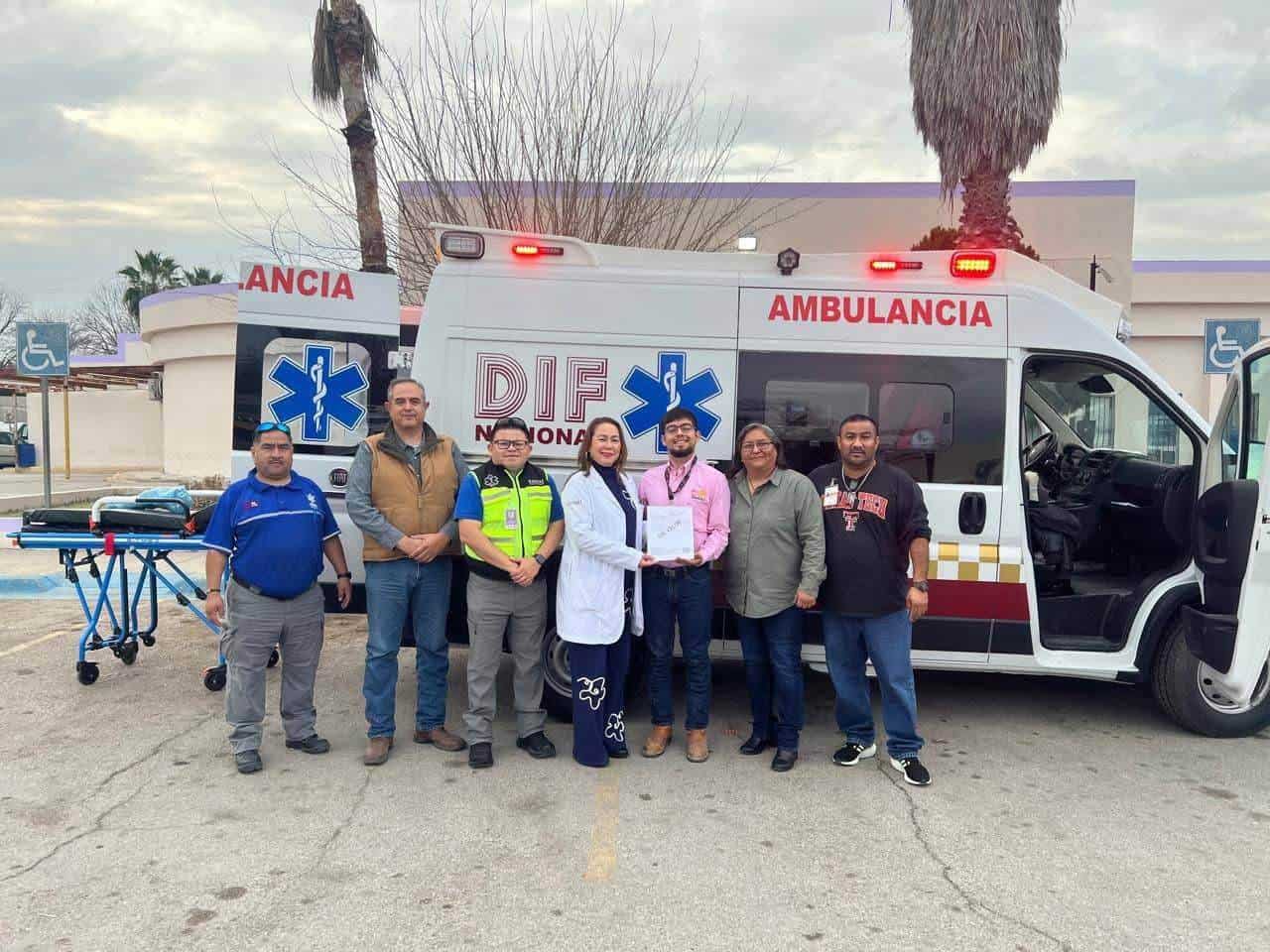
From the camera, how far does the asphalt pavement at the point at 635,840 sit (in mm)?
3031

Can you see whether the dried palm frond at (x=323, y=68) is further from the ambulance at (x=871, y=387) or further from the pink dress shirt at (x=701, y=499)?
the pink dress shirt at (x=701, y=499)

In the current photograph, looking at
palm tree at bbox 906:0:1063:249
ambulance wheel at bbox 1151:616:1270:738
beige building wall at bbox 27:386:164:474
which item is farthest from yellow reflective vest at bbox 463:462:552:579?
beige building wall at bbox 27:386:164:474

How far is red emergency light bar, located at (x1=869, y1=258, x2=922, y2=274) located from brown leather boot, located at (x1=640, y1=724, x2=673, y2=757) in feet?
8.65

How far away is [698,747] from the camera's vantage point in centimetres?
455

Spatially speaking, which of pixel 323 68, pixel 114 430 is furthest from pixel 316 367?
pixel 114 430

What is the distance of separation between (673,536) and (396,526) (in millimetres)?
1348

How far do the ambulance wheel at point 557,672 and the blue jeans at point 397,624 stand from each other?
23.7 inches

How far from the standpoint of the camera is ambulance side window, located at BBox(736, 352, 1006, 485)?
4785mm

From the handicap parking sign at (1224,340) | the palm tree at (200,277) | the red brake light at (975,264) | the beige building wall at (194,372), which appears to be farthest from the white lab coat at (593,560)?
the palm tree at (200,277)

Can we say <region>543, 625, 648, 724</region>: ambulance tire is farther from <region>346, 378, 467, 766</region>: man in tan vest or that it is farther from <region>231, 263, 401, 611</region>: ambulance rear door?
<region>231, 263, 401, 611</region>: ambulance rear door

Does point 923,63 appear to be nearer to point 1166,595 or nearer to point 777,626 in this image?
point 1166,595

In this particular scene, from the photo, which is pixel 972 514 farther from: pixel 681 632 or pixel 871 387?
pixel 681 632

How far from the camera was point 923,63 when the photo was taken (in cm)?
1157

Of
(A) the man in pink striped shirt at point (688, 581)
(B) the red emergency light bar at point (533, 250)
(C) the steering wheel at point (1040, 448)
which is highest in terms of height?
(B) the red emergency light bar at point (533, 250)
